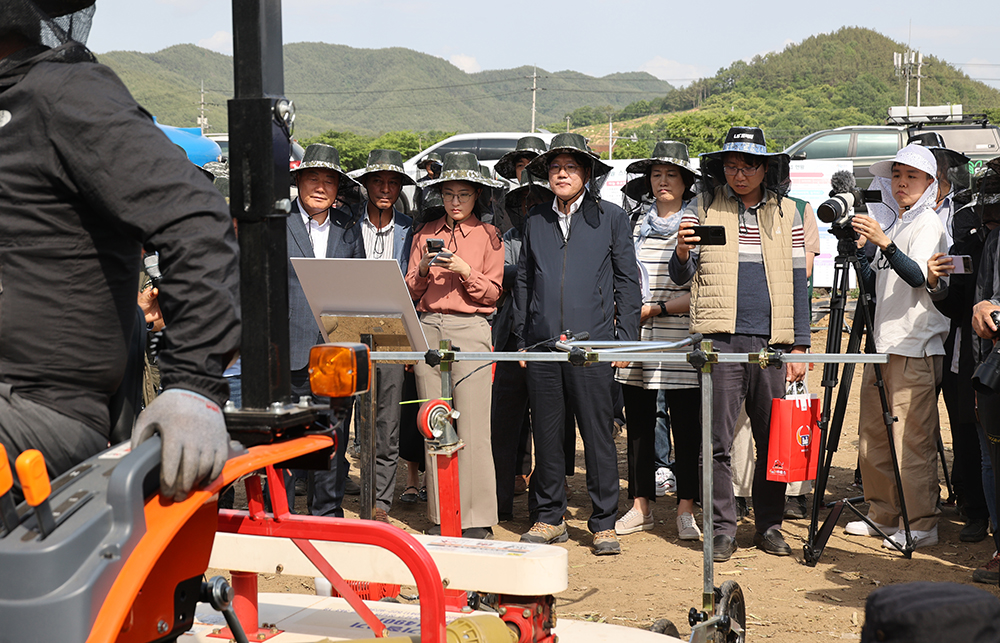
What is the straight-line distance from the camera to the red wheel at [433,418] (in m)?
3.80

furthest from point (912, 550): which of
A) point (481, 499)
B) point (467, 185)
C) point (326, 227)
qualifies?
point (326, 227)

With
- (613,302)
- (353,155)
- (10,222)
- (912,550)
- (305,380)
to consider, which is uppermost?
(353,155)

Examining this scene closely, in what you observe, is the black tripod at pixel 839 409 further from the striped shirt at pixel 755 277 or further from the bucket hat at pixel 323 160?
the bucket hat at pixel 323 160

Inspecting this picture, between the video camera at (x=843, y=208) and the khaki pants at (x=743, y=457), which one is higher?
the video camera at (x=843, y=208)

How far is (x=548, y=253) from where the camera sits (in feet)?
19.5

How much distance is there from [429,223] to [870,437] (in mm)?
3117

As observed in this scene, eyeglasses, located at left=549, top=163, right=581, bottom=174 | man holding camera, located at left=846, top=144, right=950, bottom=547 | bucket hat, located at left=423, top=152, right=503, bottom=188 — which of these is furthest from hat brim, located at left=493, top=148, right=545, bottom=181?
man holding camera, located at left=846, top=144, right=950, bottom=547

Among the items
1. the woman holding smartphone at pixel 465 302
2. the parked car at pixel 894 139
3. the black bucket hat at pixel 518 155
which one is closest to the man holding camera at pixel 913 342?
the woman holding smartphone at pixel 465 302

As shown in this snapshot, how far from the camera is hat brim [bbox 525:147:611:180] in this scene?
595 centimetres

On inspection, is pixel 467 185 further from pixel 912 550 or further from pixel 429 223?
pixel 912 550

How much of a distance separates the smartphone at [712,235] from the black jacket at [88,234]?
3.79 m

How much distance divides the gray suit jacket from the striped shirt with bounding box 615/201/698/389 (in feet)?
6.49

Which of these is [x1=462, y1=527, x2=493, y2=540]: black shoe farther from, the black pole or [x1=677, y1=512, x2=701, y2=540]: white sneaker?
the black pole

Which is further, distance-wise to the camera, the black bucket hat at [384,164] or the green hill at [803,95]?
the green hill at [803,95]
